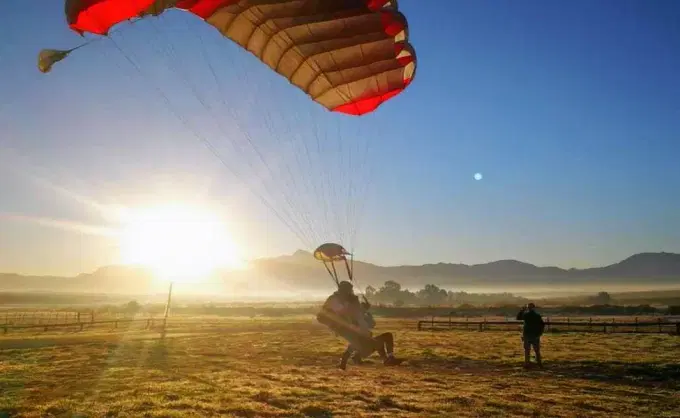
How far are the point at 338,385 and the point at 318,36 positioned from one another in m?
9.07

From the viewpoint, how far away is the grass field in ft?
A: 32.5

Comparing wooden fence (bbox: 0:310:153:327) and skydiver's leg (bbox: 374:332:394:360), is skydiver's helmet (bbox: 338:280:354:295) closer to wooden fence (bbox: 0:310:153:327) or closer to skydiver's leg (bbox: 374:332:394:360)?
skydiver's leg (bbox: 374:332:394:360)

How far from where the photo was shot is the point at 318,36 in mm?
10414

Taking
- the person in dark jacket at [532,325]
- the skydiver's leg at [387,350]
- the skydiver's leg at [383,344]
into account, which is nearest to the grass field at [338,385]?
the skydiver's leg at [387,350]

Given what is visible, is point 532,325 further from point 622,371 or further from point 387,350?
point 387,350

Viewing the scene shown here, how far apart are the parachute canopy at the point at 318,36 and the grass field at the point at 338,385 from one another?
7505 millimetres

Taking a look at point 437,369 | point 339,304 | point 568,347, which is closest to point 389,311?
point 568,347

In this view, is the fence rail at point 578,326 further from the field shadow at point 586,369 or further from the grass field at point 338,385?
the field shadow at point 586,369

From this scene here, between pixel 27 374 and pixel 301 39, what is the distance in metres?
14.0

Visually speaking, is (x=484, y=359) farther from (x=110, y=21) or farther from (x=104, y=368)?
(x=110, y=21)

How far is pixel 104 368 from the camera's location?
17.4 m

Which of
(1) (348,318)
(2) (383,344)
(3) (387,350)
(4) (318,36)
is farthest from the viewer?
(3) (387,350)

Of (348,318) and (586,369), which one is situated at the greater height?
(348,318)

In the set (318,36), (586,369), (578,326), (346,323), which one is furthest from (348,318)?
(578,326)
